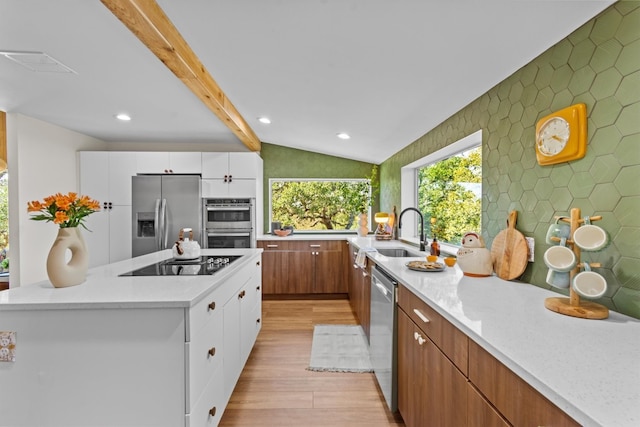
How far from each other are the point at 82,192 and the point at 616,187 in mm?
5404

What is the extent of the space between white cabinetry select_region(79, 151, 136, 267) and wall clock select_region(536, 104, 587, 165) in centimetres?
465

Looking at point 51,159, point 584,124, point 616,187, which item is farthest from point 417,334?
point 51,159

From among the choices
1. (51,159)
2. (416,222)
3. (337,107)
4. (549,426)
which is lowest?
(549,426)

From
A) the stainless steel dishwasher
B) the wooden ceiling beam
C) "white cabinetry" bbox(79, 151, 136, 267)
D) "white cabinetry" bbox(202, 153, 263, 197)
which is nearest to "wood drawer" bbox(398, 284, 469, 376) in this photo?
the stainless steel dishwasher

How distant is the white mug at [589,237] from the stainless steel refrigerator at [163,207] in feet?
13.4

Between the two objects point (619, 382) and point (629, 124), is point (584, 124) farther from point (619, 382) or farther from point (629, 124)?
point (619, 382)

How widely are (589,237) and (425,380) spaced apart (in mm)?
898

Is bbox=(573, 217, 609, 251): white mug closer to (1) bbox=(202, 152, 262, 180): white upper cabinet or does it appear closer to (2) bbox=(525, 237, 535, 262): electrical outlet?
(2) bbox=(525, 237, 535, 262): electrical outlet

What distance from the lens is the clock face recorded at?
1384 millimetres

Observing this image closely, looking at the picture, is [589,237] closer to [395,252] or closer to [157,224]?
[395,252]

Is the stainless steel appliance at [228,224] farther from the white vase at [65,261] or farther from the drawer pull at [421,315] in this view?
the drawer pull at [421,315]

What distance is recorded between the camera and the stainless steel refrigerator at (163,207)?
14.1 ft

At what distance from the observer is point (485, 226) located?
2.13 m

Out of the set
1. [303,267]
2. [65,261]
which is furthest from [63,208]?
[303,267]
